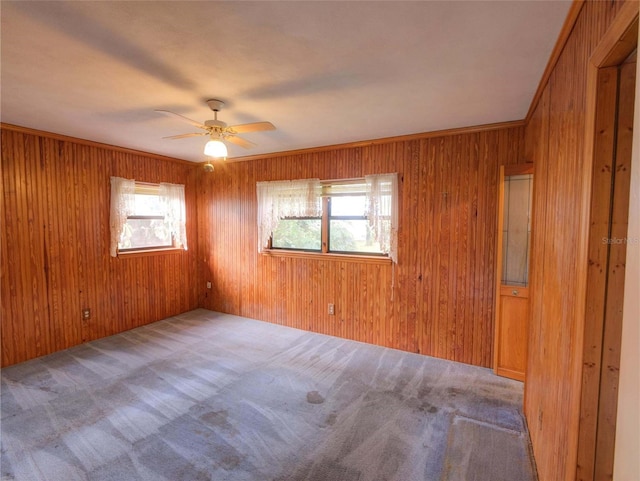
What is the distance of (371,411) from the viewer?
2441mm

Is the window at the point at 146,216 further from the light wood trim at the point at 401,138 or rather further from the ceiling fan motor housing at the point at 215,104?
the ceiling fan motor housing at the point at 215,104

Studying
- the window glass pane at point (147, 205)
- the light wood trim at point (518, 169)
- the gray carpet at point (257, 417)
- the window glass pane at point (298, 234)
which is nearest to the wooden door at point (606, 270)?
the gray carpet at point (257, 417)

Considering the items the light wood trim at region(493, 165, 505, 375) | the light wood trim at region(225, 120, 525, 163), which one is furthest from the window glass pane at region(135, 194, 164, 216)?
the light wood trim at region(493, 165, 505, 375)

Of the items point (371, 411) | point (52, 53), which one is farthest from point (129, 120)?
point (371, 411)

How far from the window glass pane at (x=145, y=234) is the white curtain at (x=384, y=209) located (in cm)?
318

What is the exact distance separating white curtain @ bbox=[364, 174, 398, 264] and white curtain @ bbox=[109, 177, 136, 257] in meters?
3.19

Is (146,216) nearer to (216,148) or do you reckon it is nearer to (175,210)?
(175,210)

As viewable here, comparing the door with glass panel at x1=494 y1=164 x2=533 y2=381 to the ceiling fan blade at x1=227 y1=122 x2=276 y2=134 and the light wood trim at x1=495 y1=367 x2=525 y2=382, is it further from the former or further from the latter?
the ceiling fan blade at x1=227 y1=122 x2=276 y2=134

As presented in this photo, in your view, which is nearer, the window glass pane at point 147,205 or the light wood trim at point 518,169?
the light wood trim at point 518,169

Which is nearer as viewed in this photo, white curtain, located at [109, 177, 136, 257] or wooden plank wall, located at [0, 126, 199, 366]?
wooden plank wall, located at [0, 126, 199, 366]

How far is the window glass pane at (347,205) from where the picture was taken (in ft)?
12.7

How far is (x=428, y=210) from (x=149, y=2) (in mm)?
2909

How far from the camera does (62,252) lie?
11.7ft

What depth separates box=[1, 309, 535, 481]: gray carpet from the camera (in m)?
1.88
